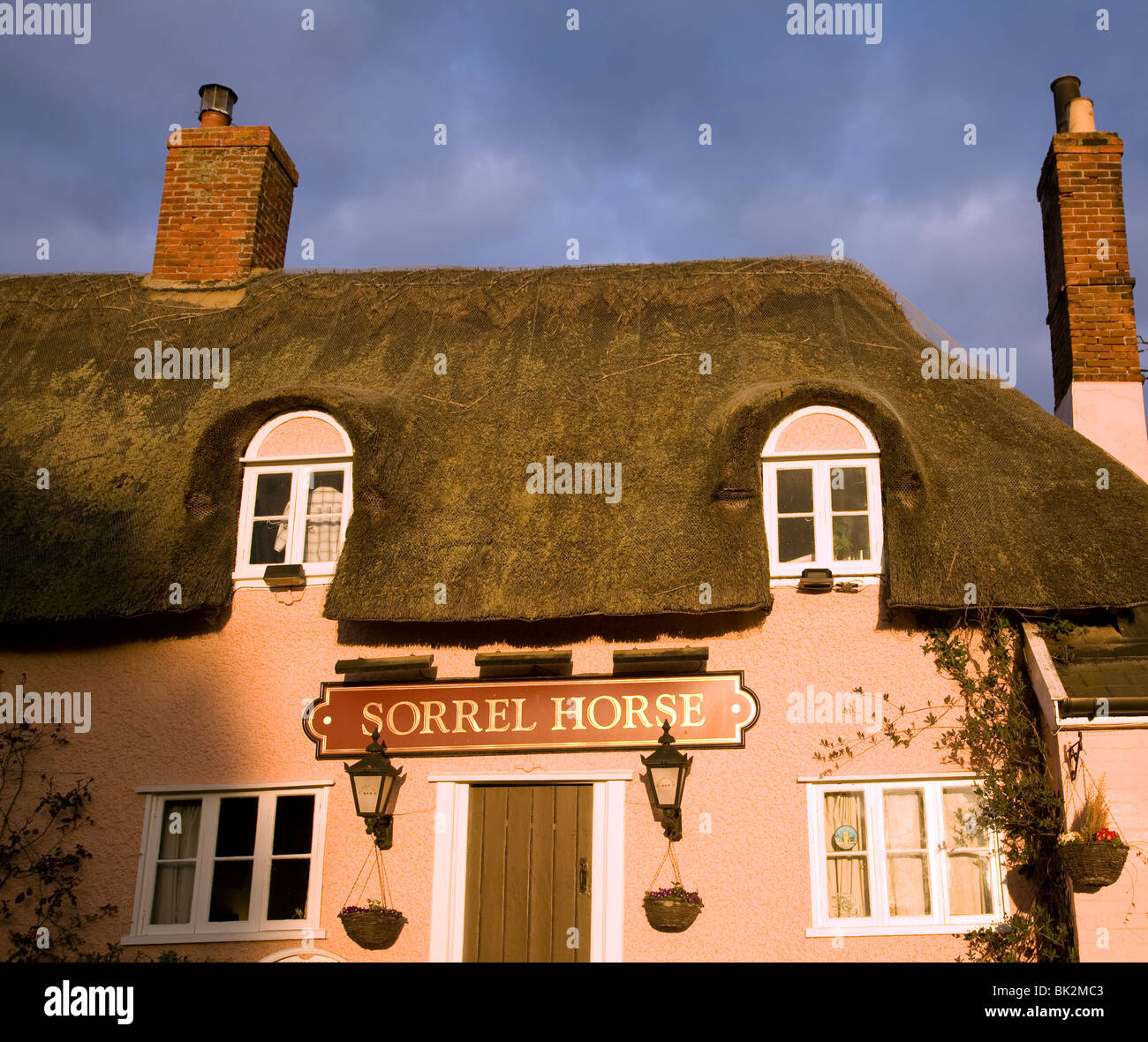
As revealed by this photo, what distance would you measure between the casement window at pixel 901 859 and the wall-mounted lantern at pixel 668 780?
0.92 m

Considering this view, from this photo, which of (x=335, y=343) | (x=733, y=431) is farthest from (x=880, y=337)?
(x=335, y=343)

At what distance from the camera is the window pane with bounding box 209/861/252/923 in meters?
8.59

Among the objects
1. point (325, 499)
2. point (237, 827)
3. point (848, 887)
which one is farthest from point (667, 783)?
point (325, 499)

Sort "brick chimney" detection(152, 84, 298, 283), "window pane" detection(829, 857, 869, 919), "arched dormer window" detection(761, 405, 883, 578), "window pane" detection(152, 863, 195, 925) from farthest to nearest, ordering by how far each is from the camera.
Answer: "brick chimney" detection(152, 84, 298, 283), "arched dormer window" detection(761, 405, 883, 578), "window pane" detection(152, 863, 195, 925), "window pane" detection(829, 857, 869, 919)

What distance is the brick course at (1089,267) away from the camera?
10.6 metres

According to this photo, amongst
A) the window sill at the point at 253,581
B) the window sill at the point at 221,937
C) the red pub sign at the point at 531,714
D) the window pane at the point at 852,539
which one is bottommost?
the window sill at the point at 221,937

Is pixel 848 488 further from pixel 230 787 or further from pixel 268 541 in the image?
pixel 230 787

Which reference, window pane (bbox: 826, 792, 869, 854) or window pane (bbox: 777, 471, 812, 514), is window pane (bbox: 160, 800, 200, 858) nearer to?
window pane (bbox: 826, 792, 869, 854)

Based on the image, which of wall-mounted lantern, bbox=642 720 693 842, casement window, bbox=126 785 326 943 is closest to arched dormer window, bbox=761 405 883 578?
wall-mounted lantern, bbox=642 720 693 842

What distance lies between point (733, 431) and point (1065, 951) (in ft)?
13.1

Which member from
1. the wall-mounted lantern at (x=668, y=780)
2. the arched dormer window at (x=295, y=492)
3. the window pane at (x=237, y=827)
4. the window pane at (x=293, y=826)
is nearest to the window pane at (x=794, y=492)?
the wall-mounted lantern at (x=668, y=780)

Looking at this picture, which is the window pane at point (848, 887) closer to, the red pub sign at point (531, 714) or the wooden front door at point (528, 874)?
the red pub sign at point (531, 714)

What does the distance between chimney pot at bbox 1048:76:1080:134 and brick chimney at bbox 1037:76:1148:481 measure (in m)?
0.08

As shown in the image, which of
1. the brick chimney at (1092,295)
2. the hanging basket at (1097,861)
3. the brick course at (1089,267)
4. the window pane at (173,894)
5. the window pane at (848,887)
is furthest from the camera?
the brick course at (1089,267)
